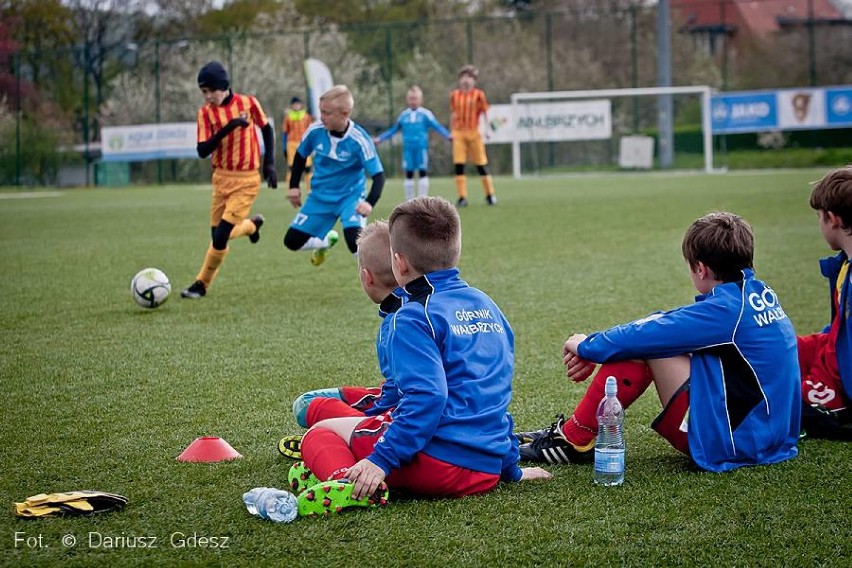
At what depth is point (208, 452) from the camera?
389cm

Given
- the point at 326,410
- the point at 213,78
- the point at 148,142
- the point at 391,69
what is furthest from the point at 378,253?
the point at 391,69

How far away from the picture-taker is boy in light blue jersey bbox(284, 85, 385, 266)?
8.79 m

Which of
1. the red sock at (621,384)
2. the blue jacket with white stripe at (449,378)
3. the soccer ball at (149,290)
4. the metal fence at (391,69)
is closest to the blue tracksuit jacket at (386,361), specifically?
the blue jacket with white stripe at (449,378)

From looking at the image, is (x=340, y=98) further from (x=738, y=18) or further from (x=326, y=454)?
(x=738, y=18)

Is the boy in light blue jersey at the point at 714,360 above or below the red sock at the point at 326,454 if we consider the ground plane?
above

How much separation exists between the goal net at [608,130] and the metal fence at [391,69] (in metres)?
1.76

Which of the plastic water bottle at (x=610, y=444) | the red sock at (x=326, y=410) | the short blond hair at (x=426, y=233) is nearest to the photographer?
the short blond hair at (x=426, y=233)

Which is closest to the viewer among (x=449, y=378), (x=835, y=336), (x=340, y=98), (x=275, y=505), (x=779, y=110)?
(x=275, y=505)

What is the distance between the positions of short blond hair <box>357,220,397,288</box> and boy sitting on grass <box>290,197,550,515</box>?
38 centimetres

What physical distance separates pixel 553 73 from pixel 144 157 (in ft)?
43.8

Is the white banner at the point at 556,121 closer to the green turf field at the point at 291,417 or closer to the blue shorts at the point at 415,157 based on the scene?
the blue shorts at the point at 415,157

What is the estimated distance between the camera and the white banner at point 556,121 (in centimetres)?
2825

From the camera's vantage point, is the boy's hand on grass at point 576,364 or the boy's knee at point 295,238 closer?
the boy's hand on grass at point 576,364

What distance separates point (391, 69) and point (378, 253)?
101 ft
